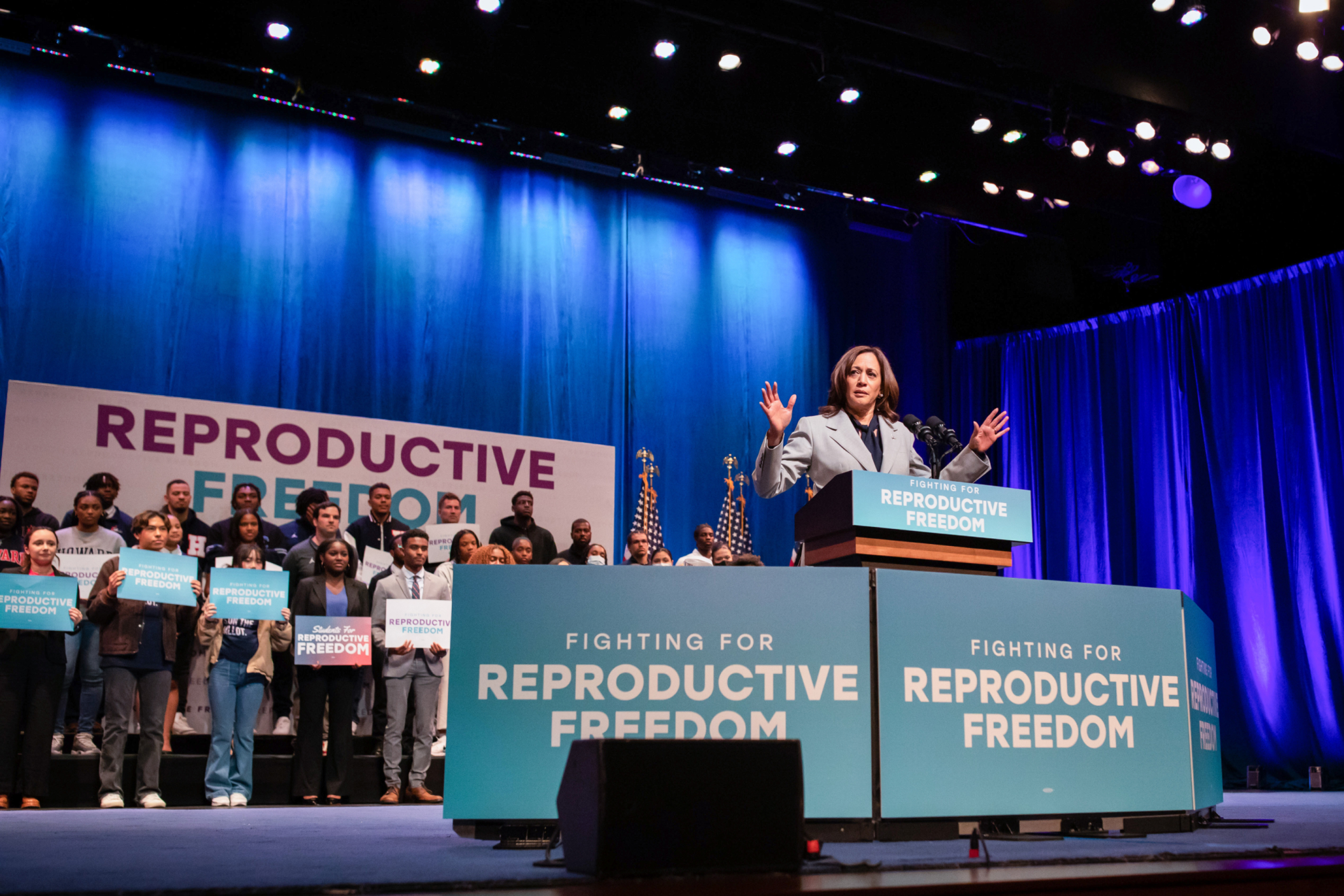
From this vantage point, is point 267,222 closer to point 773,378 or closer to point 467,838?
point 773,378

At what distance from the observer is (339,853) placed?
2.64 metres

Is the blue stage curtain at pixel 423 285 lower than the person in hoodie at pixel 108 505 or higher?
higher

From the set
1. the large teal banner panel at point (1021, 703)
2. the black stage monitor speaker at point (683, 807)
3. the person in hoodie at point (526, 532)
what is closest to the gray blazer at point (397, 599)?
the person in hoodie at point (526, 532)

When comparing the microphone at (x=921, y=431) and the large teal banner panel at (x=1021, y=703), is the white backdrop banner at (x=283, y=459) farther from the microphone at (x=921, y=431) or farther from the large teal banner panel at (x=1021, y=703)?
the large teal banner panel at (x=1021, y=703)

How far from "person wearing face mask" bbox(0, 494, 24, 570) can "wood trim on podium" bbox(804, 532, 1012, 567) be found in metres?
4.67

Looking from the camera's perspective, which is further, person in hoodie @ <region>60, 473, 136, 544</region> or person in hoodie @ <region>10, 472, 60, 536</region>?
person in hoodie @ <region>60, 473, 136, 544</region>

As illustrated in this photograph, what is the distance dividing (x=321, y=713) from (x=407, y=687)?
0.48 m

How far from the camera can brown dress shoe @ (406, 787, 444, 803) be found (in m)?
6.22

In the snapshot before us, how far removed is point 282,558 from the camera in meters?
7.01

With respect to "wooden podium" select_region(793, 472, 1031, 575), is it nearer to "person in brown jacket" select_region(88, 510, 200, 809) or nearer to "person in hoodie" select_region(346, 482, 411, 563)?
"person in brown jacket" select_region(88, 510, 200, 809)

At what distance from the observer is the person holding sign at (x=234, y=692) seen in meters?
5.85

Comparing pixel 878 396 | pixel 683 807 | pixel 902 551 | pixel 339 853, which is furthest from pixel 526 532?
pixel 683 807

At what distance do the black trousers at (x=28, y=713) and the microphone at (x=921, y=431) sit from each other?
447cm

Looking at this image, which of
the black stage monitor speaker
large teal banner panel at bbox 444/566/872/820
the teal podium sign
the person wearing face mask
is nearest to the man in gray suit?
the person wearing face mask
